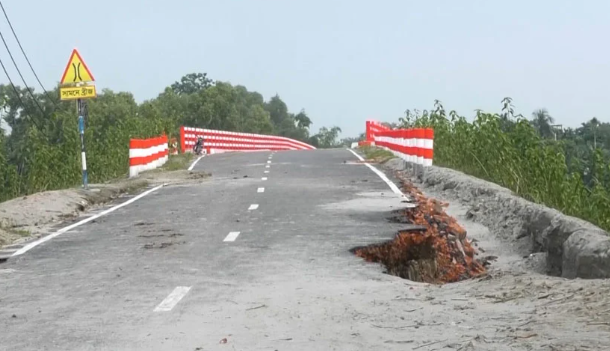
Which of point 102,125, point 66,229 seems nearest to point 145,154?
point 66,229

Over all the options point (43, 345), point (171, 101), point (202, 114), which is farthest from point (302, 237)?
point (171, 101)

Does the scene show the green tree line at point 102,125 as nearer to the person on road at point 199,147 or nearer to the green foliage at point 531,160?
the person on road at point 199,147

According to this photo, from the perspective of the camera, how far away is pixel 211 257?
13.1 meters

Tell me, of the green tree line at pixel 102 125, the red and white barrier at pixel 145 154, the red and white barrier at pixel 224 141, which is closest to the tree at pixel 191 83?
the green tree line at pixel 102 125

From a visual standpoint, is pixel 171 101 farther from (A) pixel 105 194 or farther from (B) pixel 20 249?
(B) pixel 20 249

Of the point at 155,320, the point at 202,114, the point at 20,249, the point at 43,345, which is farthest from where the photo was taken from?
the point at 202,114

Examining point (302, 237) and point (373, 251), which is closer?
point (373, 251)

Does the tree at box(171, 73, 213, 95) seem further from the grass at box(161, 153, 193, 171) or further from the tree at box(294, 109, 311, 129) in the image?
the grass at box(161, 153, 193, 171)

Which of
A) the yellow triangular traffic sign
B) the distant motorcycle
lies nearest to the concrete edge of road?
the yellow triangular traffic sign

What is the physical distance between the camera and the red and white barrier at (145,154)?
31.2 m

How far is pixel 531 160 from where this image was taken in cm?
1859

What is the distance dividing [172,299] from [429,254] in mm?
4660

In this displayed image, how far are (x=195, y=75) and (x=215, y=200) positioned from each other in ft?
455

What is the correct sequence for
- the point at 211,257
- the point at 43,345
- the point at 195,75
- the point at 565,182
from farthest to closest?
the point at 195,75 → the point at 565,182 → the point at 211,257 → the point at 43,345
